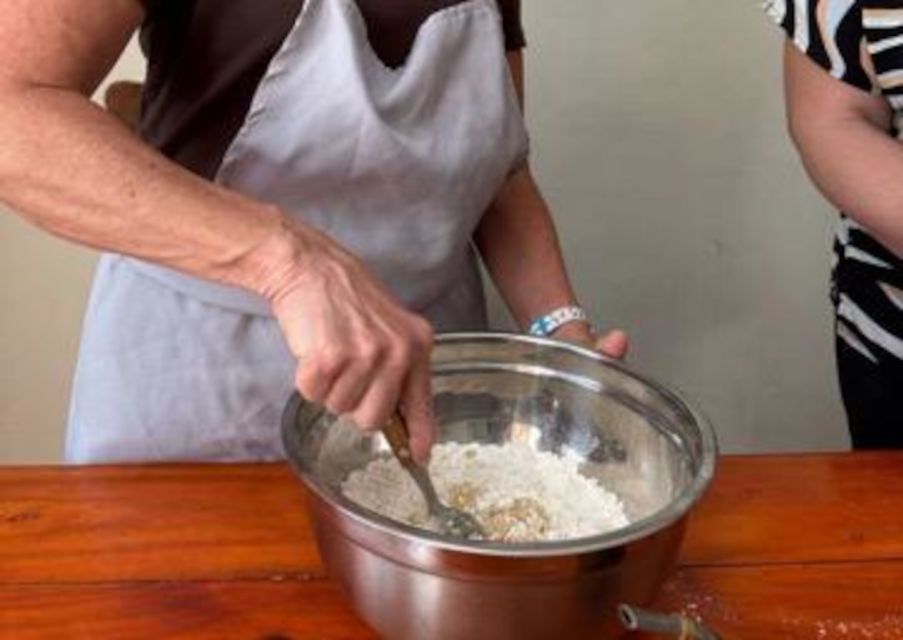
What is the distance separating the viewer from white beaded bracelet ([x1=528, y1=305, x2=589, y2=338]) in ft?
3.57

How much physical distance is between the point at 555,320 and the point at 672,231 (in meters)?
0.70

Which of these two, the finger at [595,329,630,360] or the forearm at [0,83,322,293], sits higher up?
the forearm at [0,83,322,293]

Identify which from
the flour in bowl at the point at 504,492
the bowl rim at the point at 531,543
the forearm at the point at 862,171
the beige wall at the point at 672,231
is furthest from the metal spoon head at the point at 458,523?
the beige wall at the point at 672,231

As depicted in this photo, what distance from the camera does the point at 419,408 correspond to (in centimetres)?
79

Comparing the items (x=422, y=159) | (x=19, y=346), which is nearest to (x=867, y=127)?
(x=422, y=159)

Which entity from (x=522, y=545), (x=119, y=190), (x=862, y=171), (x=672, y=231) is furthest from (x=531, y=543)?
(x=672, y=231)

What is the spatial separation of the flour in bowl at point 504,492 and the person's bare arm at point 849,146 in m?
0.41

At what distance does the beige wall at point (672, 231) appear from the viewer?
1.65 metres

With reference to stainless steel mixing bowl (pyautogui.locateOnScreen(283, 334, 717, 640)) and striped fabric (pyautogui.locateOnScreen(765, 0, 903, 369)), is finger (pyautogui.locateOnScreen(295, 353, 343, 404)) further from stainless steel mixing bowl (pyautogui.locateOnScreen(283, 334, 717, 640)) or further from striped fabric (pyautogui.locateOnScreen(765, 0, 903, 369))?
striped fabric (pyautogui.locateOnScreen(765, 0, 903, 369))

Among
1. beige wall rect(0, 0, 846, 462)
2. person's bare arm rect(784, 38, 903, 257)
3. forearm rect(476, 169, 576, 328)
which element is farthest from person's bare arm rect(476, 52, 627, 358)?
beige wall rect(0, 0, 846, 462)

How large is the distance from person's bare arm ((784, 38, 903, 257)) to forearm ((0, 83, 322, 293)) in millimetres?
604

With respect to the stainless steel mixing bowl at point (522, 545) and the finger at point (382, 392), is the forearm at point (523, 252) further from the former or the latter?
the finger at point (382, 392)

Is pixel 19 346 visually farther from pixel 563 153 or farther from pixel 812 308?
pixel 812 308

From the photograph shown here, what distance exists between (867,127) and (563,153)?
22.2 inches
